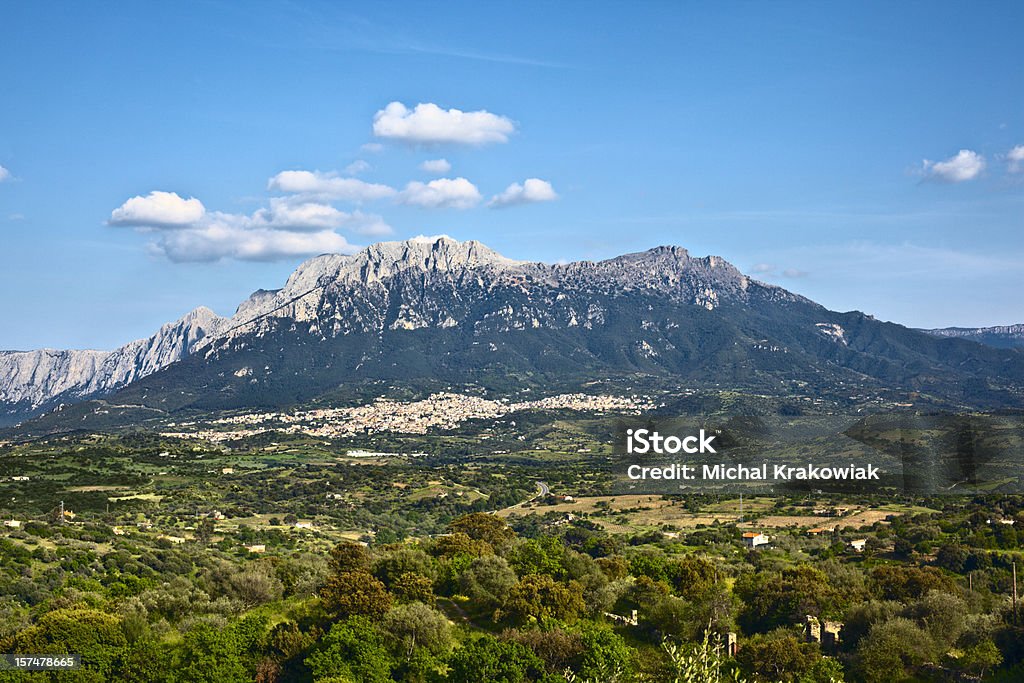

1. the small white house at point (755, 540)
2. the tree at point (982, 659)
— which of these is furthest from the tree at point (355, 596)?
the small white house at point (755, 540)

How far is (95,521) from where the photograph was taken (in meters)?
64.9

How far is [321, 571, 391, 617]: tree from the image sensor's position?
112 ft

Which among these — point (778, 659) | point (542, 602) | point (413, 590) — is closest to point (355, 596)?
point (413, 590)

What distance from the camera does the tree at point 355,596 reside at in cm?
3416

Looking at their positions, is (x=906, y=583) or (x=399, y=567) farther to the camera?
(x=399, y=567)

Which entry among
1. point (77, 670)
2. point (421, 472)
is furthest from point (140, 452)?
point (77, 670)

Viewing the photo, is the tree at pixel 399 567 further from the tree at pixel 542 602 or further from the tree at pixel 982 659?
the tree at pixel 982 659

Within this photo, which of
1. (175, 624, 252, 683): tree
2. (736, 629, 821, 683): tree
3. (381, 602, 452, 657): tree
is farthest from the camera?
(381, 602, 452, 657): tree

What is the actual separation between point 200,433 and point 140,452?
69018 mm

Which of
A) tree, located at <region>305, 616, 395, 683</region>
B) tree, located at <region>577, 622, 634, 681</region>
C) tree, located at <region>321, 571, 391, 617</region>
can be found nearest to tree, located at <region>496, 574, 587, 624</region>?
tree, located at <region>577, 622, 634, 681</region>

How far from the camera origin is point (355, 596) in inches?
1358

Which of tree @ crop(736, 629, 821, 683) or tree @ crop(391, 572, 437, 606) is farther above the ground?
tree @ crop(391, 572, 437, 606)

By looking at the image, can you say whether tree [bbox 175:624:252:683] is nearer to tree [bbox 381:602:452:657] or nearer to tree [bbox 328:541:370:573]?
tree [bbox 381:602:452:657]

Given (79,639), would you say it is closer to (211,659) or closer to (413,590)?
(211,659)
